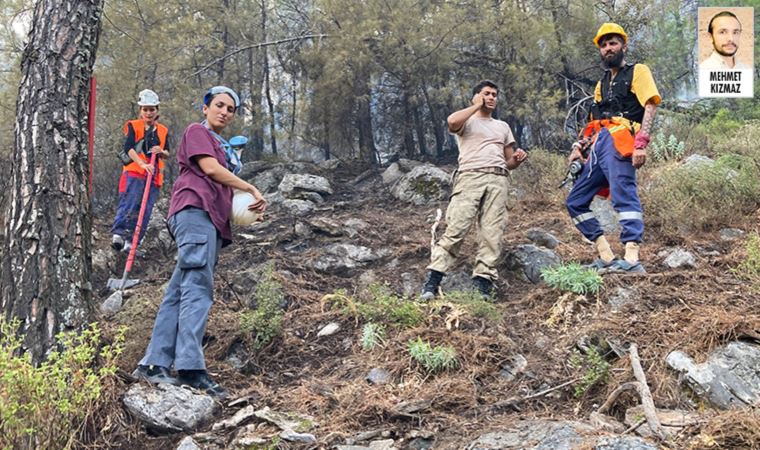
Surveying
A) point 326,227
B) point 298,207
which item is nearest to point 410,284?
point 326,227

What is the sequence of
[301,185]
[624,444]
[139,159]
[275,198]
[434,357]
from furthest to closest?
[301,185] → [275,198] → [139,159] → [434,357] → [624,444]

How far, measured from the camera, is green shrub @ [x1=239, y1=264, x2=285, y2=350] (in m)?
4.11

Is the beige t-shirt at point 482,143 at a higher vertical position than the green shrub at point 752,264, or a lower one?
higher

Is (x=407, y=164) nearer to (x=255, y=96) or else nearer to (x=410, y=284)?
(x=255, y=96)

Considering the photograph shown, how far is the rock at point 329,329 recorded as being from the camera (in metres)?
4.36

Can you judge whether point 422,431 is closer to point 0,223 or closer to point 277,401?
point 277,401

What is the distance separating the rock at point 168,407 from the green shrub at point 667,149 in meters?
6.63

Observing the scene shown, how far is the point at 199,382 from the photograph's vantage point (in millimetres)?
3318

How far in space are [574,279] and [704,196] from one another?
7.97 ft

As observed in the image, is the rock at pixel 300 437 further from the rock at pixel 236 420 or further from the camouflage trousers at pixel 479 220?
the camouflage trousers at pixel 479 220

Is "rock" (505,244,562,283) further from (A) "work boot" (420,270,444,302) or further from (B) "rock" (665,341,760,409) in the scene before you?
(B) "rock" (665,341,760,409)

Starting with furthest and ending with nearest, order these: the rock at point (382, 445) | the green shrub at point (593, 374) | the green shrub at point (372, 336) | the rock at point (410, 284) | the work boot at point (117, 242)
A: 1. the work boot at point (117, 242)
2. the rock at point (410, 284)
3. the green shrub at point (372, 336)
4. the green shrub at point (593, 374)
5. the rock at point (382, 445)

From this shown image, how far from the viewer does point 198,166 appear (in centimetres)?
360

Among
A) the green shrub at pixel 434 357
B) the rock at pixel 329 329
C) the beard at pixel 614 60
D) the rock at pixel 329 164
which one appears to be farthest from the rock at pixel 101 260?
the beard at pixel 614 60
